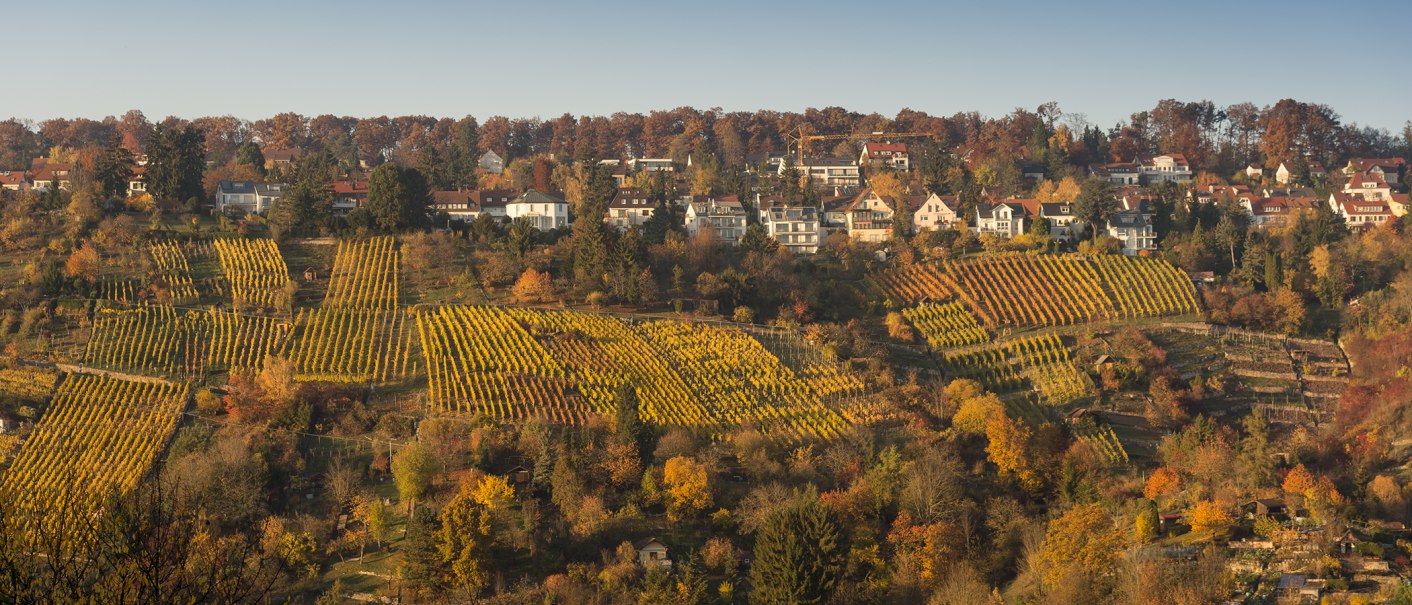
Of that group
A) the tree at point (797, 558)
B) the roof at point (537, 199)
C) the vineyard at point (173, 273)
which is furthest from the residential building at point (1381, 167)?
the vineyard at point (173, 273)

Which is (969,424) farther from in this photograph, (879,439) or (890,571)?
(890,571)

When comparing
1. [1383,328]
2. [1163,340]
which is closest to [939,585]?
[1163,340]

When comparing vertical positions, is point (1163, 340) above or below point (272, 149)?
below

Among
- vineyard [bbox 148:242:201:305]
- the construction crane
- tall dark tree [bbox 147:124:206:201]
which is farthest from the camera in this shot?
the construction crane

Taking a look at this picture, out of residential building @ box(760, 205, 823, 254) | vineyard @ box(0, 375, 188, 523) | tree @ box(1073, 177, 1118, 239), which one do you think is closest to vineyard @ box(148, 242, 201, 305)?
vineyard @ box(0, 375, 188, 523)

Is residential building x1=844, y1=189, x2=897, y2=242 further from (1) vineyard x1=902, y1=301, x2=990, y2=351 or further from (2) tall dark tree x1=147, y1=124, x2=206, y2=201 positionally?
(2) tall dark tree x1=147, y1=124, x2=206, y2=201

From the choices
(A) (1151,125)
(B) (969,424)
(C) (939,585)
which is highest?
(A) (1151,125)

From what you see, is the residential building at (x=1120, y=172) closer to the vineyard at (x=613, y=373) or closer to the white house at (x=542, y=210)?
the white house at (x=542, y=210)
